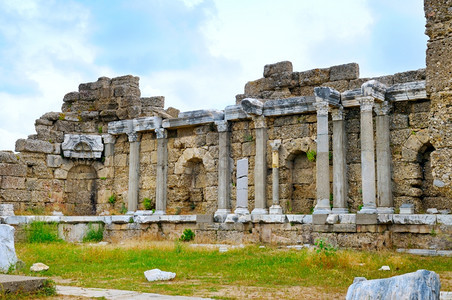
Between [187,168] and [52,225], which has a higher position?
[187,168]

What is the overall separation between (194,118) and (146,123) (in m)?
1.82

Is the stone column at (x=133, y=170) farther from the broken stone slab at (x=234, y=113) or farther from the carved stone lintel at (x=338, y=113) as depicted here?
the carved stone lintel at (x=338, y=113)

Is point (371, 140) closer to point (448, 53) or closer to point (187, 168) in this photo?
point (187, 168)

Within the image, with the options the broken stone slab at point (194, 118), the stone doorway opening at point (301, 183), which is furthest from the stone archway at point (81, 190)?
the stone doorway opening at point (301, 183)

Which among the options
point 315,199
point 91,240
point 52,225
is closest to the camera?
point 315,199

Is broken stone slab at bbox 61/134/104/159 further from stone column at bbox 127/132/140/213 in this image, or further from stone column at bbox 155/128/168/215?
stone column at bbox 155/128/168/215

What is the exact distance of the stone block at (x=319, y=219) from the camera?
47.4 ft

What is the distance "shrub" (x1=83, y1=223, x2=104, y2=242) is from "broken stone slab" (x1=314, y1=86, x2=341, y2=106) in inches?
331

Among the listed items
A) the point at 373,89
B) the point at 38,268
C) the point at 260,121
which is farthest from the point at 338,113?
the point at 38,268

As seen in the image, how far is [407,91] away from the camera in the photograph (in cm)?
1437

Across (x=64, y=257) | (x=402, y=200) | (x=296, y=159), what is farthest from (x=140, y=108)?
(x=402, y=200)

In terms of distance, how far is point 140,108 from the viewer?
1961 centimetres

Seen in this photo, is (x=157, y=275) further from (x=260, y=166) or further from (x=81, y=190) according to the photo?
(x=81, y=190)

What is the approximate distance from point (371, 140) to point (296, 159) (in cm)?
271
